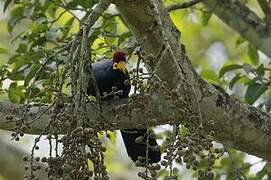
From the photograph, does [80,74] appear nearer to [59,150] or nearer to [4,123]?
[59,150]

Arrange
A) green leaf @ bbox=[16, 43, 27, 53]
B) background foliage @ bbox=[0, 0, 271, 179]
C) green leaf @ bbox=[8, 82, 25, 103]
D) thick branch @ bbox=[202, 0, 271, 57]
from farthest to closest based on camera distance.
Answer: thick branch @ bbox=[202, 0, 271, 57] < green leaf @ bbox=[16, 43, 27, 53] < green leaf @ bbox=[8, 82, 25, 103] < background foliage @ bbox=[0, 0, 271, 179]

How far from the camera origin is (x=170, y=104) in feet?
5.10

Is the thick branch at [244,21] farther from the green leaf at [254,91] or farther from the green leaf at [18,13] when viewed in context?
the green leaf at [18,13]

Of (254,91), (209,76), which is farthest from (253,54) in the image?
(254,91)

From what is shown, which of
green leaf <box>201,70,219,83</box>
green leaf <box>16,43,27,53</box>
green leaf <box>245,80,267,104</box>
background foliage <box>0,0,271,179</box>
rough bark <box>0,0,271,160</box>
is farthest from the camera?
green leaf <box>201,70,219,83</box>

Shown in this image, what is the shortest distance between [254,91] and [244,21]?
459 millimetres

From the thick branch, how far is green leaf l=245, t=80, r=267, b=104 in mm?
323

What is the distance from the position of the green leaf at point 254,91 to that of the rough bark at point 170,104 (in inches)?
11.9

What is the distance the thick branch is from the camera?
2.74 meters

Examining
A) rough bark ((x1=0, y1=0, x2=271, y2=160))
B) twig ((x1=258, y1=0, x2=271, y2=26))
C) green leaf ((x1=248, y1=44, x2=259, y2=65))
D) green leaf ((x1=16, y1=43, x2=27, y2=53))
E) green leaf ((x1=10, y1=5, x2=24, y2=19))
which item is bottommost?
rough bark ((x1=0, y1=0, x2=271, y2=160))

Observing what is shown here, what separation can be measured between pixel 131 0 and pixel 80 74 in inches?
13.0

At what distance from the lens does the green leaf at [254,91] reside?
2.41m

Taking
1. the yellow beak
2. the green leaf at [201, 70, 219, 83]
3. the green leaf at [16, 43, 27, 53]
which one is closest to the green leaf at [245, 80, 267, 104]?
the green leaf at [201, 70, 219, 83]

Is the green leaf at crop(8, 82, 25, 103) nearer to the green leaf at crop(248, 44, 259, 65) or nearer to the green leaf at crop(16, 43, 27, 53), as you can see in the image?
the green leaf at crop(16, 43, 27, 53)
